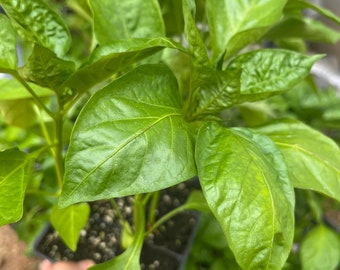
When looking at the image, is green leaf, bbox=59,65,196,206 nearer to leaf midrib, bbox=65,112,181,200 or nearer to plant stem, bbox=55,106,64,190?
leaf midrib, bbox=65,112,181,200

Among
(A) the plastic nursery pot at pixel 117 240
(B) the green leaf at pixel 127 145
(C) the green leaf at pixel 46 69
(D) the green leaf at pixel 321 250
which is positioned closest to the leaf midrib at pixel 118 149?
(B) the green leaf at pixel 127 145

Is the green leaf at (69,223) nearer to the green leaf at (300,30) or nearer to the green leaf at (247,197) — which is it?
the green leaf at (247,197)

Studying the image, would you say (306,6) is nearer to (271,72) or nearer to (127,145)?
(271,72)

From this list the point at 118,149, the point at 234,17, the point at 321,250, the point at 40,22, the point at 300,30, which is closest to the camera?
the point at 118,149

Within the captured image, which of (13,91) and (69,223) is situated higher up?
(13,91)

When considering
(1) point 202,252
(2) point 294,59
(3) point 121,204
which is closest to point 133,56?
(2) point 294,59

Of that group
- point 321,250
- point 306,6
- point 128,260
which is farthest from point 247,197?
point 321,250

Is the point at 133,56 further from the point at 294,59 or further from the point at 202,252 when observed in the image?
the point at 202,252
